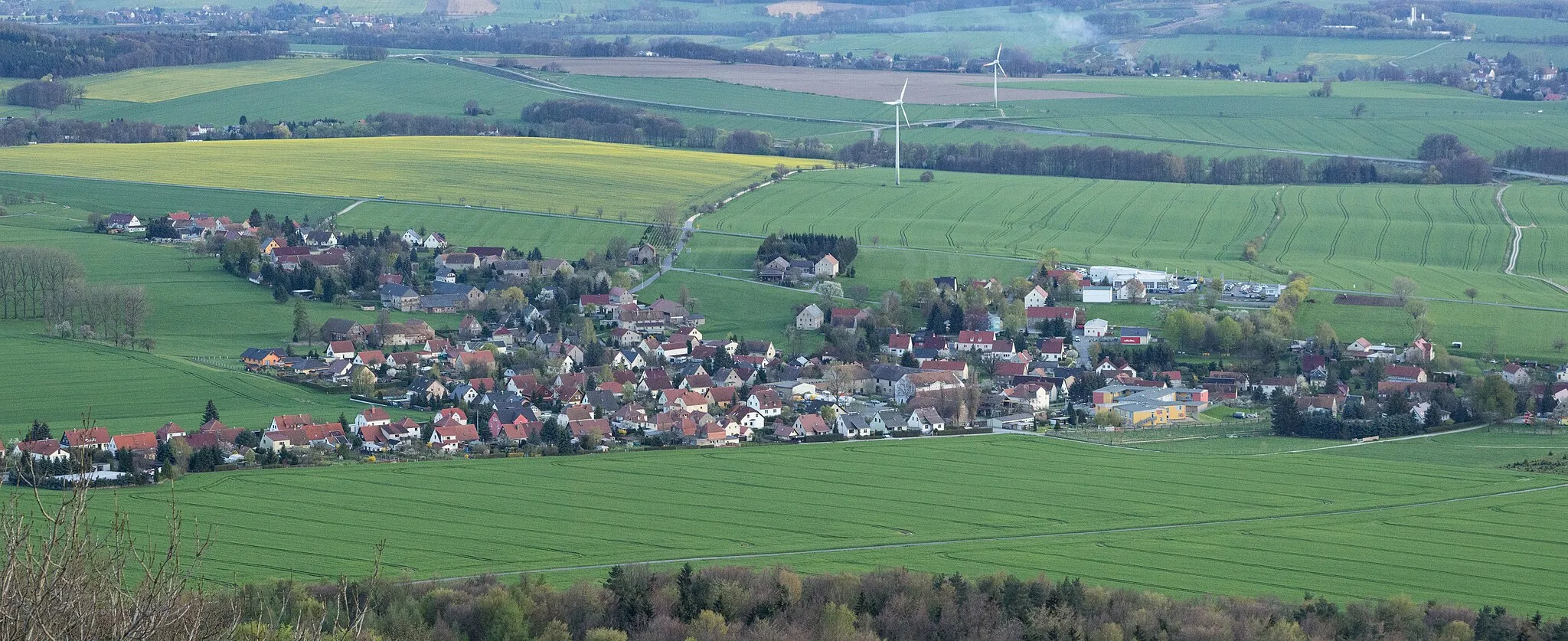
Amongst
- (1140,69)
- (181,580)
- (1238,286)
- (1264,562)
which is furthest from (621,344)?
(1140,69)

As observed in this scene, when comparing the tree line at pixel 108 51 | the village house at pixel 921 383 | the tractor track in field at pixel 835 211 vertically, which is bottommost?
the village house at pixel 921 383

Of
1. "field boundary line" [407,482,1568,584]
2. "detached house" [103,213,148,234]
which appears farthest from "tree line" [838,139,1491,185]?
"field boundary line" [407,482,1568,584]

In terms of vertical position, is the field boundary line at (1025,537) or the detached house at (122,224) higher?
the field boundary line at (1025,537)

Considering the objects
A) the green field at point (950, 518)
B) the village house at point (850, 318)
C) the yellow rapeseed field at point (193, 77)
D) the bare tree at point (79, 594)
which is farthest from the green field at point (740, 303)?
the yellow rapeseed field at point (193, 77)

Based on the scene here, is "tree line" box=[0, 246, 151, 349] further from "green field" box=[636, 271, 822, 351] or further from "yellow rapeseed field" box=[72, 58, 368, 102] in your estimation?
"yellow rapeseed field" box=[72, 58, 368, 102]

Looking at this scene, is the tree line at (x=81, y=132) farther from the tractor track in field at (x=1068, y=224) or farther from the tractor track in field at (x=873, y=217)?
the tractor track in field at (x=1068, y=224)

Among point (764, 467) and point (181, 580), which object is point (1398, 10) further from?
point (181, 580)
